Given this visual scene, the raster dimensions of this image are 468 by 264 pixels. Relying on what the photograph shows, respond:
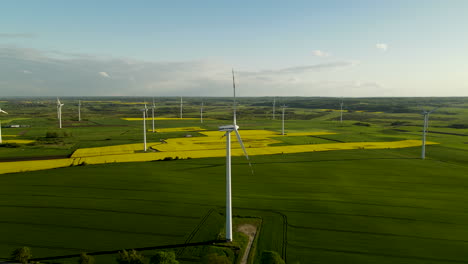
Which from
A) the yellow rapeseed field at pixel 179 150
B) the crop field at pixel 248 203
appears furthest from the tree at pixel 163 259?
the yellow rapeseed field at pixel 179 150

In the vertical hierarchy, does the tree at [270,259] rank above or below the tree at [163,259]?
below

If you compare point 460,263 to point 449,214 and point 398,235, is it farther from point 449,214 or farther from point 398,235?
point 449,214

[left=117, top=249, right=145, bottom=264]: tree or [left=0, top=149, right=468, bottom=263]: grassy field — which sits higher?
[left=117, top=249, right=145, bottom=264]: tree

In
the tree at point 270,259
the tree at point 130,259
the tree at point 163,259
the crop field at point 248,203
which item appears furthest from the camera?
the crop field at point 248,203

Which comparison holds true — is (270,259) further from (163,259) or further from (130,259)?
(130,259)

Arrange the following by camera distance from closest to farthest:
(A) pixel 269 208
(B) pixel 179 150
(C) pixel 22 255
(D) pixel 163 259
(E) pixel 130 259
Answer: (D) pixel 163 259 → (E) pixel 130 259 → (C) pixel 22 255 → (A) pixel 269 208 → (B) pixel 179 150

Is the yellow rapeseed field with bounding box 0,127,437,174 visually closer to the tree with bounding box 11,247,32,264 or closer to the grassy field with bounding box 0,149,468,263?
the grassy field with bounding box 0,149,468,263

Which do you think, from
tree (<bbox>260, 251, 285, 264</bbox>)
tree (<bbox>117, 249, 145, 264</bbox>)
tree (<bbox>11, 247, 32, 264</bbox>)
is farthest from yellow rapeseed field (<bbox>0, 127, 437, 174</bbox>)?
tree (<bbox>260, 251, 285, 264</bbox>)

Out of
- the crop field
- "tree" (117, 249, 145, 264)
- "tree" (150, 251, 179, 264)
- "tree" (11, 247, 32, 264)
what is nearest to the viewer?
"tree" (150, 251, 179, 264)

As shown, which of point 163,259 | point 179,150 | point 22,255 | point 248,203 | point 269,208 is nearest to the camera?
point 163,259

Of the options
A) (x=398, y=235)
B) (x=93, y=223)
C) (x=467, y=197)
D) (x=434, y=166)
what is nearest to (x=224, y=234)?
(x=93, y=223)

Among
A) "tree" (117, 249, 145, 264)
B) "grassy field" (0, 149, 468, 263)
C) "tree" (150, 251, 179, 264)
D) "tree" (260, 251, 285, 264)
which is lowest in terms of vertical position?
"grassy field" (0, 149, 468, 263)

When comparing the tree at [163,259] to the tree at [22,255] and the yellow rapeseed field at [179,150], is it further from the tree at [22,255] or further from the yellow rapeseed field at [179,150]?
the yellow rapeseed field at [179,150]

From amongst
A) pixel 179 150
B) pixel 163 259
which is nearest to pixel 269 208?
pixel 163 259
